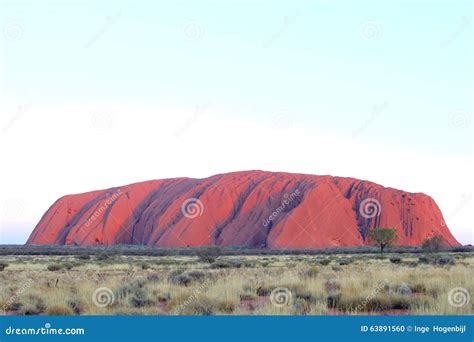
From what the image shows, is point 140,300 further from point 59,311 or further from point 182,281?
point 182,281

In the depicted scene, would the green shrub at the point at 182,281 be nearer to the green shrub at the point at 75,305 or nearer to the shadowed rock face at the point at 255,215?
the green shrub at the point at 75,305

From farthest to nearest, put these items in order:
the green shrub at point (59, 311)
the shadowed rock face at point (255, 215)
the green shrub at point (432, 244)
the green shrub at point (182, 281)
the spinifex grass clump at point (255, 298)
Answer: the shadowed rock face at point (255, 215), the green shrub at point (432, 244), the green shrub at point (182, 281), the green shrub at point (59, 311), the spinifex grass clump at point (255, 298)

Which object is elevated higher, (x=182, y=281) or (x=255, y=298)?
(x=255, y=298)

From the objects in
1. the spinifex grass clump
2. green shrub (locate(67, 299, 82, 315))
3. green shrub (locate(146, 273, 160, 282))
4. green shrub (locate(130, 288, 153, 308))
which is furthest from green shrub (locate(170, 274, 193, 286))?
green shrub (locate(67, 299, 82, 315))

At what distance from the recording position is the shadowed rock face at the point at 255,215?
278 feet

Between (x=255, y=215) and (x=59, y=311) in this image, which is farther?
(x=255, y=215)

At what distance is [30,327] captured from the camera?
27.2 ft

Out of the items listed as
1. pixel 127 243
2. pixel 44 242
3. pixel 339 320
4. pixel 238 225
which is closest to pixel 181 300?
pixel 339 320

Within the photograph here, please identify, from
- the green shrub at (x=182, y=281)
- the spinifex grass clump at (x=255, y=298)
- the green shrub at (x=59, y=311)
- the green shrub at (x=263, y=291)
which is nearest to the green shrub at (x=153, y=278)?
the green shrub at (x=182, y=281)

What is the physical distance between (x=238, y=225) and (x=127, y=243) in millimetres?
20424

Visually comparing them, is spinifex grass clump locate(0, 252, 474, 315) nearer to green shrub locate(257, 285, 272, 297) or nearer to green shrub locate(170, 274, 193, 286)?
green shrub locate(257, 285, 272, 297)

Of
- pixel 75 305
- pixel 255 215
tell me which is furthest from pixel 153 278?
pixel 255 215

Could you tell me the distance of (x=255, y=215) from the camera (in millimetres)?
88812

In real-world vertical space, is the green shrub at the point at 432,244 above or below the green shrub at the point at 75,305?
below
